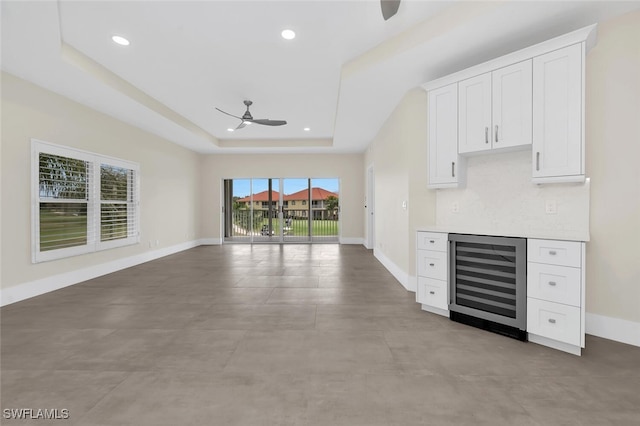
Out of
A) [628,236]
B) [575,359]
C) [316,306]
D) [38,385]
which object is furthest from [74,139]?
[628,236]

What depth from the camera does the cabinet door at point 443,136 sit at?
3166 millimetres

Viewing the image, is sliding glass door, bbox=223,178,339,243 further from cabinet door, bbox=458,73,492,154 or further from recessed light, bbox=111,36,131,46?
cabinet door, bbox=458,73,492,154

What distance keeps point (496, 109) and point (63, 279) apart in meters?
5.91

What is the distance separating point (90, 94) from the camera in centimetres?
421

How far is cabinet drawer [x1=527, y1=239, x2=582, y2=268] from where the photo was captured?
2238mm

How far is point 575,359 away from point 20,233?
590 centimetres

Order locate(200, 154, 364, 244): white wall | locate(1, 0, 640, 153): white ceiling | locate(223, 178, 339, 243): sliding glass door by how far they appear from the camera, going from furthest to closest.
A: locate(223, 178, 339, 243): sliding glass door
locate(200, 154, 364, 244): white wall
locate(1, 0, 640, 153): white ceiling

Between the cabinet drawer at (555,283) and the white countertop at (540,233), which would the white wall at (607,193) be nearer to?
the white countertop at (540,233)

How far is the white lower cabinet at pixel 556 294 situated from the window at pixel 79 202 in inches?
222

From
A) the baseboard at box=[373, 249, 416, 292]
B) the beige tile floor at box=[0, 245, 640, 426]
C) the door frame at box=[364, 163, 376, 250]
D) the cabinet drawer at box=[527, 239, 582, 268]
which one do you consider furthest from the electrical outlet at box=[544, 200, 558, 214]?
the door frame at box=[364, 163, 376, 250]

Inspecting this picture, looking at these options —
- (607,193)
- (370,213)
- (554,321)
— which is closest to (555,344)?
(554,321)

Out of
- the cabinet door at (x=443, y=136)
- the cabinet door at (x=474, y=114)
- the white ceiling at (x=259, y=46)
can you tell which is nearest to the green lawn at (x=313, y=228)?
the white ceiling at (x=259, y=46)

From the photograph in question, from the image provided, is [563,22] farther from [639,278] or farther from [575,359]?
[575,359]

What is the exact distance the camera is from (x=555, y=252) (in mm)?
2328
